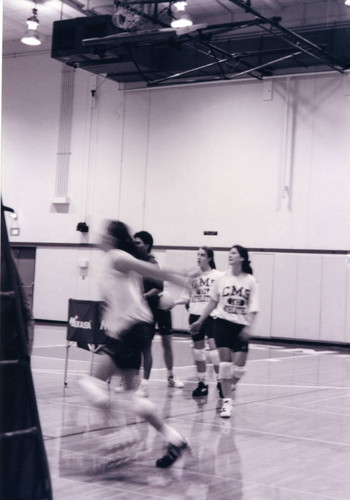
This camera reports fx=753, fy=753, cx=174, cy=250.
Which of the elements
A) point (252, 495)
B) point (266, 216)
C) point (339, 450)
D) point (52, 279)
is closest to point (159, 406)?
point (339, 450)

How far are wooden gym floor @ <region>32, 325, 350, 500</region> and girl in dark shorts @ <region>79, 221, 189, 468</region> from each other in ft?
1.18

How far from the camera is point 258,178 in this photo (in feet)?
71.6

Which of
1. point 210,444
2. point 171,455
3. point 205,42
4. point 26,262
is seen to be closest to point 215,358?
point 210,444

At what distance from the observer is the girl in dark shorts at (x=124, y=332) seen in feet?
19.4

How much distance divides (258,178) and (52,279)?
8.19 m

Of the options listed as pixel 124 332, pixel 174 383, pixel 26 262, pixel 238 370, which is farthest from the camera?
pixel 26 262

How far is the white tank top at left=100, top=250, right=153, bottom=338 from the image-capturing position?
5.98 meters

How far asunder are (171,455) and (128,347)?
0.91 metres

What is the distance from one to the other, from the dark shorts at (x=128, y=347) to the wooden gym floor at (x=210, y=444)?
81 cm

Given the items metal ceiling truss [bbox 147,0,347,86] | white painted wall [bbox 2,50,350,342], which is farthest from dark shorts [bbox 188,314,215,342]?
white painted wall [bbox 2,50,350,342]

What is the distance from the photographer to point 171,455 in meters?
5.93

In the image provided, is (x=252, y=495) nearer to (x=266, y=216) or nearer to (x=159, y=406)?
(x=159, y=406)

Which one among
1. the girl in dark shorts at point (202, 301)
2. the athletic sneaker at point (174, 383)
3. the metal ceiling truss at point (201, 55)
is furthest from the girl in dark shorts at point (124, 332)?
the metal ceiling truss at point (201, 55)

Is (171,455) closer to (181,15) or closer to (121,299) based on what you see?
(121,299)
